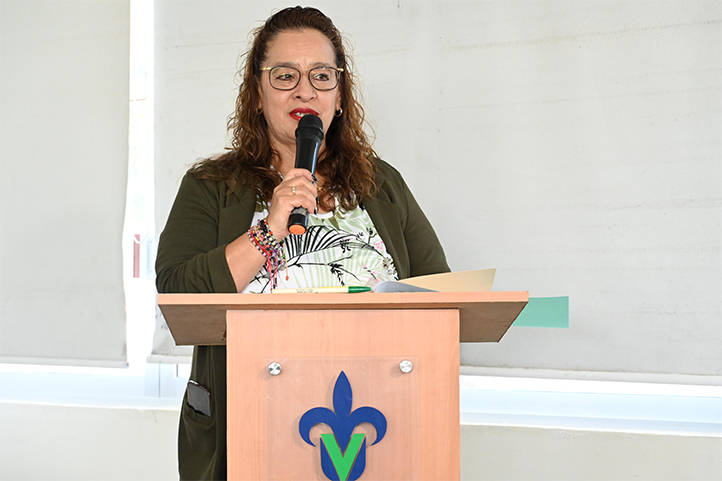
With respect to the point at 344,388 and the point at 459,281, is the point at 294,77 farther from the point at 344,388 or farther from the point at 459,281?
the point at 344,388

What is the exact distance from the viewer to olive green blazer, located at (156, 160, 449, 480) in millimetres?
1281

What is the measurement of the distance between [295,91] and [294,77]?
0.04 meters

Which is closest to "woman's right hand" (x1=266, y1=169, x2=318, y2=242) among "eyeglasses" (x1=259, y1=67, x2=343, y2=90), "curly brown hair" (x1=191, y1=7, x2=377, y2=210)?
"curly brown hair" (x1=191, y1=7, x2=377, y2=210)

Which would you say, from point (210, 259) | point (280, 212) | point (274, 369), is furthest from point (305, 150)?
point (274, 369)

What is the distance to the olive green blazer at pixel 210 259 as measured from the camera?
128cm

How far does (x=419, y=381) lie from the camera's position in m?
0.94

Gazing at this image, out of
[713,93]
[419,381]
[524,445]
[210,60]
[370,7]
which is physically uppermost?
[370,7]

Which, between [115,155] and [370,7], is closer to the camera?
[370,7]

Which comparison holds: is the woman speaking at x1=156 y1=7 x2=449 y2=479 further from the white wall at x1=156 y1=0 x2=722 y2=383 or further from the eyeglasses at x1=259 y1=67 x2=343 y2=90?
the white wall at x1=156 y1=0 x2=722 y2=383

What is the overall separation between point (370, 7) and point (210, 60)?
2.21ft

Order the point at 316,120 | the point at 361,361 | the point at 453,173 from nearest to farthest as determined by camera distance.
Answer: the point at 361,361 < the point at 316,120 < the point at 453,173

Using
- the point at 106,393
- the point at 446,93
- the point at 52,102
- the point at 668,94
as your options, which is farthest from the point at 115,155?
the point at 668,94

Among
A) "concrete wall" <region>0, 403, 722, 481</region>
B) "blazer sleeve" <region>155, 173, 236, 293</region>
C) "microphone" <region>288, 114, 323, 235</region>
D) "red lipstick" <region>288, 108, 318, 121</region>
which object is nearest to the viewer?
"microphone" <region>288, 114, 323, 235</region>

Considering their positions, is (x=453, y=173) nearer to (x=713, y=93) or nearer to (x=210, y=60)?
(x=713, y=93)
